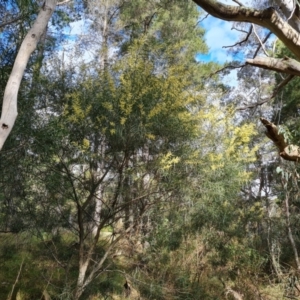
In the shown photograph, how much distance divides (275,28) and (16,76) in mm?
1946

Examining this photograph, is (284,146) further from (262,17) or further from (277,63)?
(262,17)

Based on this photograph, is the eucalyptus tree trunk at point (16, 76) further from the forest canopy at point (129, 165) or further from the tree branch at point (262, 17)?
the tree branch at point (262, 17)

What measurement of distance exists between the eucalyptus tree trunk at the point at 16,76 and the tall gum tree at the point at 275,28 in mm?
1420

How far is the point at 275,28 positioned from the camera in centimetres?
233

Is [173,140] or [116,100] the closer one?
[116,100]

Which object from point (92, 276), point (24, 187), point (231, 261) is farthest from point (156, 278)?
point (24, 187)

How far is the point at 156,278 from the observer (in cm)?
646


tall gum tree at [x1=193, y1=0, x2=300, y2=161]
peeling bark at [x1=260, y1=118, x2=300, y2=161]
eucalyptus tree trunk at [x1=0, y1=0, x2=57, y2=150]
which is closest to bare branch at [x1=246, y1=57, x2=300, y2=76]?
tall gum tree at [x1=193, y1=0, x2=300, y2=161]

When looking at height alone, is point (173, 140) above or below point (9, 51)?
below

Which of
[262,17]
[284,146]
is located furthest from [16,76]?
[284,146]

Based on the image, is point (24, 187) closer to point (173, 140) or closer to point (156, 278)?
point (173, 140)

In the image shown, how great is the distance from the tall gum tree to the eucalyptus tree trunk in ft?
4.66

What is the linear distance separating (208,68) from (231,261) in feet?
16.1

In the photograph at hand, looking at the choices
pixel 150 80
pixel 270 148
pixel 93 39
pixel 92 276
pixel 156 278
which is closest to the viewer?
pixel 150 80
